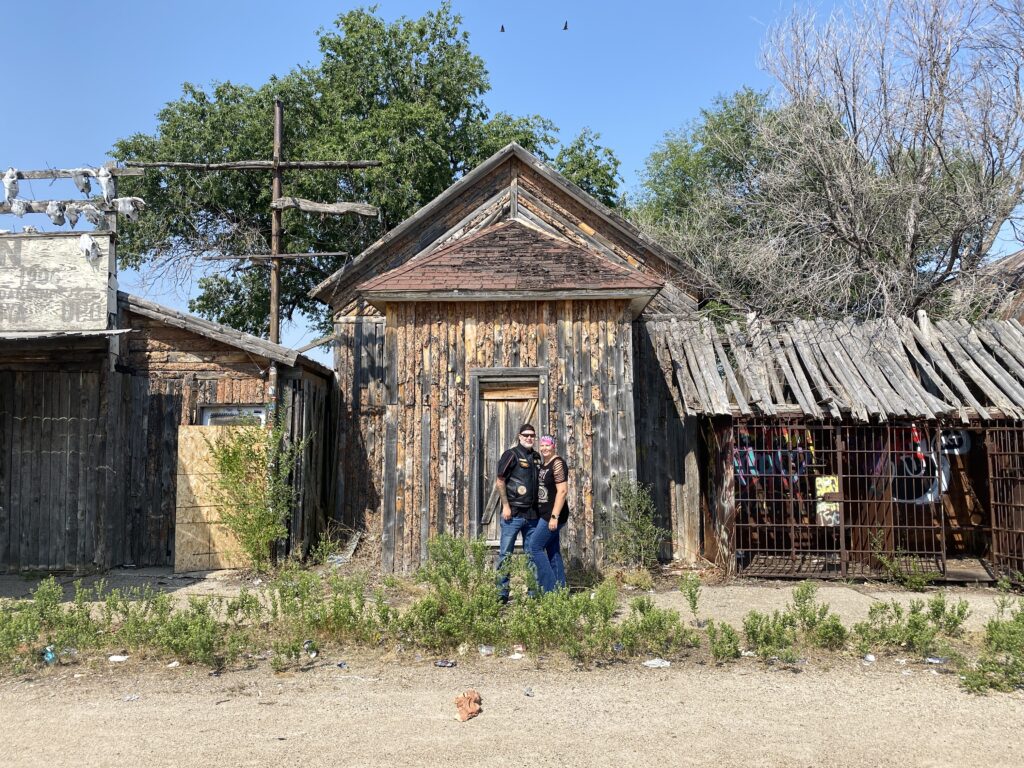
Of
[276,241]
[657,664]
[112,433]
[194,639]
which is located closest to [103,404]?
[112,433]

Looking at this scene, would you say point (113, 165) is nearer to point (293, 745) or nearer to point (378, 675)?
point (378, 675)

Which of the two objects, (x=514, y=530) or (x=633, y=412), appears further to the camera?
(x=633, y=412)

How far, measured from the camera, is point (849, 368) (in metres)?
10.7

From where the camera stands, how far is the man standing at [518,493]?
7938 mm

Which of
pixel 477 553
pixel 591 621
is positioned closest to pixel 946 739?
pixel 591 621

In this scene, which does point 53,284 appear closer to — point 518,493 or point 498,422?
point 498,422

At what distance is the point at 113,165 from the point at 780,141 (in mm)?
12228

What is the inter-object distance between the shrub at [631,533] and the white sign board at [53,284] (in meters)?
7.08

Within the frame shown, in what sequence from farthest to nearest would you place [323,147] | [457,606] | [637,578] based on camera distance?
[323,147] → [637,578] → [457,606]

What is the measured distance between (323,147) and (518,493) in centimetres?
1577

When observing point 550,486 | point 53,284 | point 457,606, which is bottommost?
point 457,606

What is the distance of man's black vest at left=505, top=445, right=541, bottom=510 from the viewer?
7.94 meters

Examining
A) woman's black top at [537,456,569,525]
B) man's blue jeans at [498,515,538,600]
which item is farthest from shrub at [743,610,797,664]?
man's blue jeans at [498,515,538,600]

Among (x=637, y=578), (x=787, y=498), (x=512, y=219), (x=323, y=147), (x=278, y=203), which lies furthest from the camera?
(x=323, y=147)
